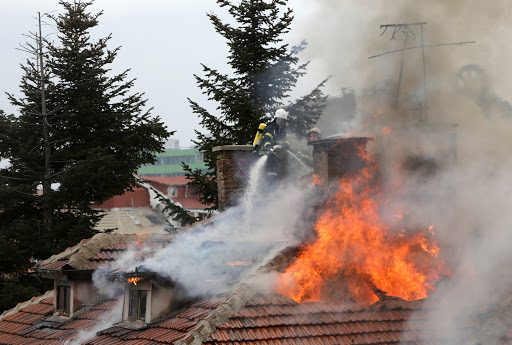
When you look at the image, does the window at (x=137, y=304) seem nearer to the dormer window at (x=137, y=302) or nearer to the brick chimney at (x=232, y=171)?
the dormer window at (x=137, y=302)

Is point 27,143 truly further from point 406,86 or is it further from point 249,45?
point 406,86

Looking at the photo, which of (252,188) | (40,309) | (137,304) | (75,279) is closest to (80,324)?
(75,279)

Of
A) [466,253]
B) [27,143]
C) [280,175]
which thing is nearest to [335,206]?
[280,175]

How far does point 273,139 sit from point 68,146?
1943 cm

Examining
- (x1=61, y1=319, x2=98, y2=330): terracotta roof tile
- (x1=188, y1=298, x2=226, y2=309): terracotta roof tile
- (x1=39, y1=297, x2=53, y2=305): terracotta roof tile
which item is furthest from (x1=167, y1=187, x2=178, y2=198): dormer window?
(x1=188, y1=298, x2=226, y2=309): terracotta roof tile

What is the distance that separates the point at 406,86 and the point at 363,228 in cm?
509

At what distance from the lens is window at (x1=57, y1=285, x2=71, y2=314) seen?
1532cm

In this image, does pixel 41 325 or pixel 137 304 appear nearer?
pixel 137 304

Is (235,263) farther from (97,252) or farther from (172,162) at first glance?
(172,162)

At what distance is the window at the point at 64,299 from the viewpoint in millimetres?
15321

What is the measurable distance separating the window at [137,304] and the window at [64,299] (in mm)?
2736

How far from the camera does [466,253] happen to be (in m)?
15.6

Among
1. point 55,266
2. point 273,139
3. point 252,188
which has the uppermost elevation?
point 273,139

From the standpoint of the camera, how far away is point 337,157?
1445 centimetres
